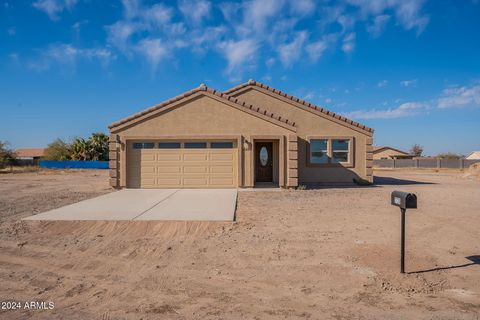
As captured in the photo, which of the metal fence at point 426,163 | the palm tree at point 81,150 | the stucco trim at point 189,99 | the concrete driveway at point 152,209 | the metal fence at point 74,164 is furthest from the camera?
the palm tree at point 81,150

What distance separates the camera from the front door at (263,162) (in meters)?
17.4

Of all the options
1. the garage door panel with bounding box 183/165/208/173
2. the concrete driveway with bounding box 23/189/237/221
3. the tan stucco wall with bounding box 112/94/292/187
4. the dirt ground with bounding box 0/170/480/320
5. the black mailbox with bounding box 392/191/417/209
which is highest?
the tan stucco wall with bounding box 112/94/292/187

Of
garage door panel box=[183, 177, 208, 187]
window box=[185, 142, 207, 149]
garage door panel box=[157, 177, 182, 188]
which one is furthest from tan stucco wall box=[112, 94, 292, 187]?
garage door panel box=[183, 177, 208, 187]

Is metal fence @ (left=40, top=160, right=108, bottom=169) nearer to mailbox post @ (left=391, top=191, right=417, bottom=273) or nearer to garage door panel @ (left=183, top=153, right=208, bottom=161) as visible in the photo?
garage door panel @ (left=183, top=153, right=208, bottom=161)

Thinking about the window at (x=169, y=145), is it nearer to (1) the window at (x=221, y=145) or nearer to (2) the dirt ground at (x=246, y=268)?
(1) the window at (x=221, y=145)

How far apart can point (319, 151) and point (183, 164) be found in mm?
7712

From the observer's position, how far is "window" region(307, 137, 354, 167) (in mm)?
17891

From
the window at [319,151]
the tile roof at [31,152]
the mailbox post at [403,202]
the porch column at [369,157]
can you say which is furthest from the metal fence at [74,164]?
the mailbox post at [403,202]

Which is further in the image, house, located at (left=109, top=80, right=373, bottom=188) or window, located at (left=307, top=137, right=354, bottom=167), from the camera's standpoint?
window, located at (left=307, top=137, right=354, bottom=167)

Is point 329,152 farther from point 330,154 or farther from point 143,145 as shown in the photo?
point 143,145

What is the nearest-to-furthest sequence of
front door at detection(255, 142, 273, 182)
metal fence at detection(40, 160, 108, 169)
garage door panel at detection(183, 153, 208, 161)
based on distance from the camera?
garage door panel at detection(183, 153, 208, 161)
front door at detection(255, 142, 273, 182)
metal fence at detection(40, 160, 108, 169)

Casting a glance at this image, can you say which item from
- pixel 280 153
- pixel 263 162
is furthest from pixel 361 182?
pixel 263 162

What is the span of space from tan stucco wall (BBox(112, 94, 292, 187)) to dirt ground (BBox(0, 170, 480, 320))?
7221 millimetres

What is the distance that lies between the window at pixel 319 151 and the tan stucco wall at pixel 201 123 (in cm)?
295
